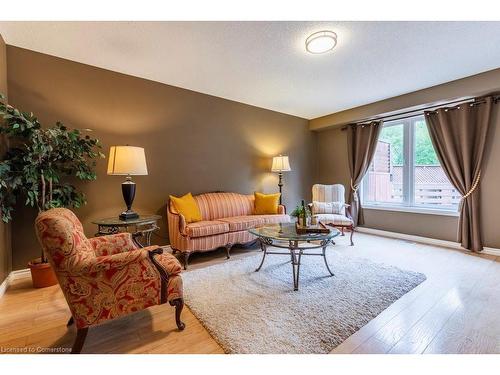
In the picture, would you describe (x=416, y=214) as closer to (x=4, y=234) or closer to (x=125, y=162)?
(x=125, y=162)

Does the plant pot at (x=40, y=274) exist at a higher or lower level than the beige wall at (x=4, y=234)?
lower

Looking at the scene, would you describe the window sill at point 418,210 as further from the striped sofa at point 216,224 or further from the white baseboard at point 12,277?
the white baseboard at point 12,277

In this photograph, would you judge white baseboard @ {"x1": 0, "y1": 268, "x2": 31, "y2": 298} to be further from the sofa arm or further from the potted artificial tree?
the sofa arm

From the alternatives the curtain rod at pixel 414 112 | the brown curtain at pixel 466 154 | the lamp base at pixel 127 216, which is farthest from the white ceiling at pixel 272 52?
the lamp base at pixel 127 216

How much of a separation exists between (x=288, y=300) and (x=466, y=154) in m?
3.42

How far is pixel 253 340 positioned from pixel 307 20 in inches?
102

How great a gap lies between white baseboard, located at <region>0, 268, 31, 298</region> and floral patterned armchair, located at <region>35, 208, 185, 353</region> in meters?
1.39

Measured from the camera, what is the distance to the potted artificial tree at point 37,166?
2.11 m

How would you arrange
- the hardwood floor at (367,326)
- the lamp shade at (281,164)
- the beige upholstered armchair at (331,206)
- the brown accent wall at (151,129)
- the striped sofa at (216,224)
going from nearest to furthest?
1. the hardwood floor at (367,326)
2. the brown accent wall at (151,129)
3. the striped sofa at (216,224)
4. the beige upholstered armchair at (331,206)
5. the lamp shade at (281,164)

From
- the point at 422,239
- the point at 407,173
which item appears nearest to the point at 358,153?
the point at 407,173

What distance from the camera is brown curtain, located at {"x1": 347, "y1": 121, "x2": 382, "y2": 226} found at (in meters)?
4.60

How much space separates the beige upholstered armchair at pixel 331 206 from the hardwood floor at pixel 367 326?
4.78 ft

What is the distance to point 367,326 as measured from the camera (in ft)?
5.66

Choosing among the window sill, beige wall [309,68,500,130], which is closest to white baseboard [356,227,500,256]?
the window sill
